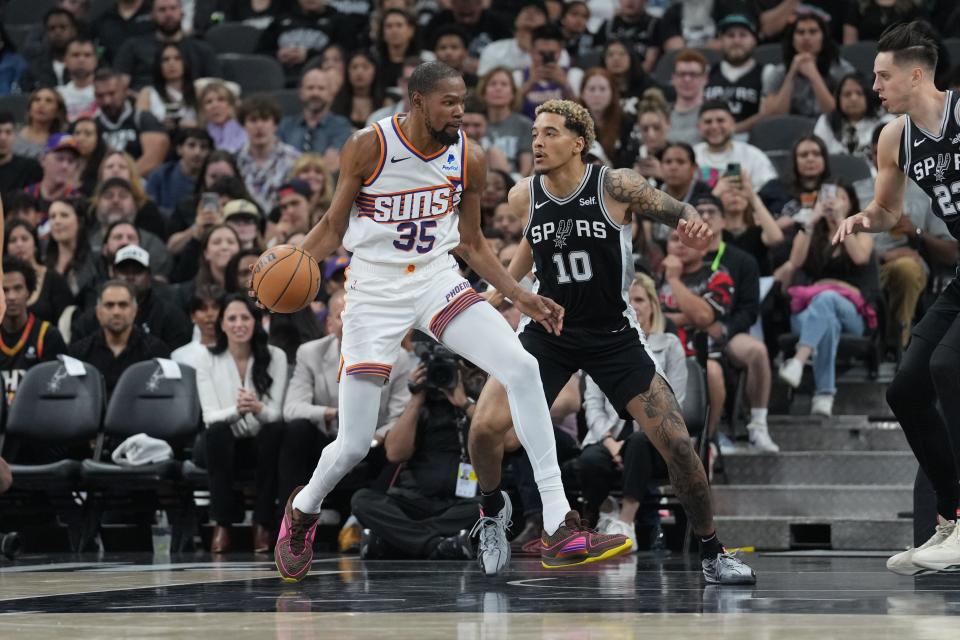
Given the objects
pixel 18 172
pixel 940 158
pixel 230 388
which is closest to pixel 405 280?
pixel 940 158

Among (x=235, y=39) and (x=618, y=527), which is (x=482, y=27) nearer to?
(x=235, y=39)

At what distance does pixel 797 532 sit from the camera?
376 inches

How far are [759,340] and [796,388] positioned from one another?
788 millimetres

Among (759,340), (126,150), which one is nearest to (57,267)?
(126,150)

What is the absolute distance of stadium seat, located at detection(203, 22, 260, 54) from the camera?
16641mm

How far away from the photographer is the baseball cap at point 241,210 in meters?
11.8

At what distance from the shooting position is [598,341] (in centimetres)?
682

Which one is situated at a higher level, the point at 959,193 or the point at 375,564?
the point at 959,193

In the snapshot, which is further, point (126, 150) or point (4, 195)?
point (126, 150)

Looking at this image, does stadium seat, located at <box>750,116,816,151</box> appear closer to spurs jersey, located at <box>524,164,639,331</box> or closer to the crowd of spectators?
the crowd of spectators

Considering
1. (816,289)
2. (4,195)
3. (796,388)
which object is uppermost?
(4,195)

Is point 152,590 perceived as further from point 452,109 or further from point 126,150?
point 126,150

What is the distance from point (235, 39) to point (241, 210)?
5405mm

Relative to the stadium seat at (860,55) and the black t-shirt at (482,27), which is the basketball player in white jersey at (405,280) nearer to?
the stadium seat at (860,55)
